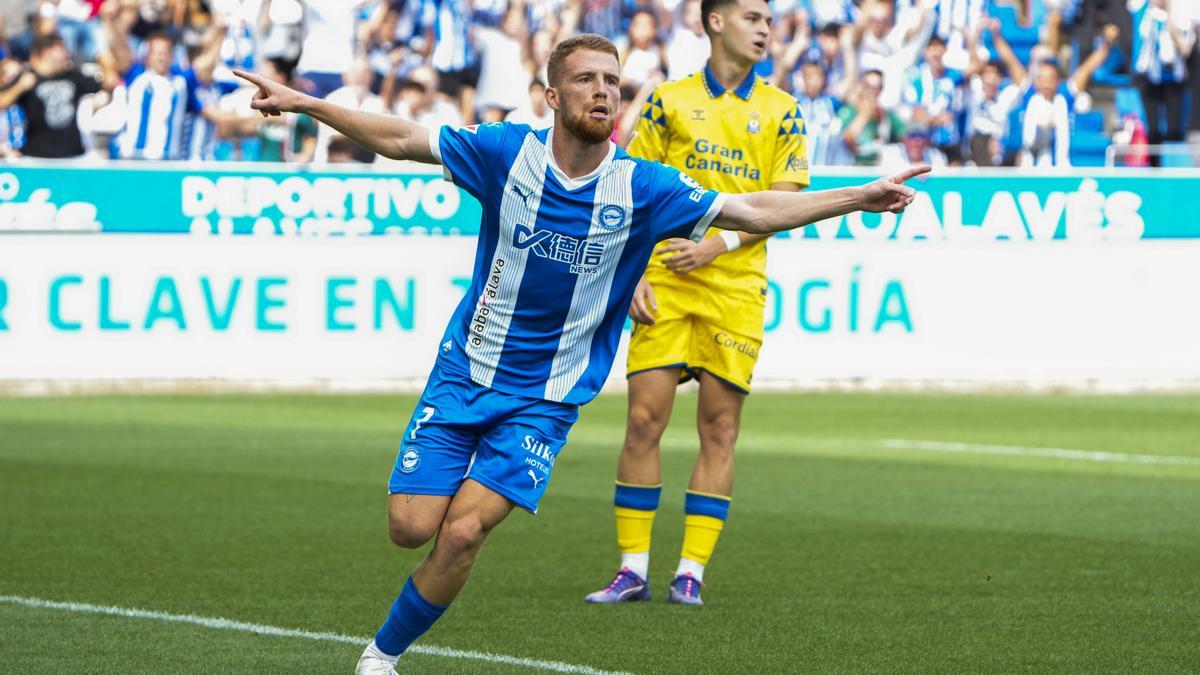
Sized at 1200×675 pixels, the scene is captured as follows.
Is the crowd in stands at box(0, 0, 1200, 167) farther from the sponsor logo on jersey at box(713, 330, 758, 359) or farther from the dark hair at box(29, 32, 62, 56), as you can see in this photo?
the sponsor logo on jersey at box(713, 330, 758, 359)

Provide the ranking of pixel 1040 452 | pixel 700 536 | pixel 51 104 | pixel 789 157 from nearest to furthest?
pixel 700 536 → pixel 789 157 → pixel 1040 452 → pixel 51 104

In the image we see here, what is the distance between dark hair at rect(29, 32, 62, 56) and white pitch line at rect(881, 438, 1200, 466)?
947 centimetres

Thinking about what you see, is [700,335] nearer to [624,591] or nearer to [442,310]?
[624,591]

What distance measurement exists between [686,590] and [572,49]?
2661 mm

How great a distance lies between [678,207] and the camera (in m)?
6.40

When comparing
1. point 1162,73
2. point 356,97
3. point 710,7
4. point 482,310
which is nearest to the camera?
point 482,310

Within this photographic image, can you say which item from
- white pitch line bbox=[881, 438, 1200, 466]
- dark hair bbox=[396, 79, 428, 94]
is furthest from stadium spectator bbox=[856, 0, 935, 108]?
white pitch line bbox=[881, 438, 1200, 466]

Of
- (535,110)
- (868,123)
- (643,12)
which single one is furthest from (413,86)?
(868,123)

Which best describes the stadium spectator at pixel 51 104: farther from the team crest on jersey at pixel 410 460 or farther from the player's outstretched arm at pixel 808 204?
the player's outstretched arm at pixel 808 204

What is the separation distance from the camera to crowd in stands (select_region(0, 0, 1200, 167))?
63.8 ft

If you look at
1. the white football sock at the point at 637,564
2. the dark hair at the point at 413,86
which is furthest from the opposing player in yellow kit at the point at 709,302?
the dark hair at the point at 413,86

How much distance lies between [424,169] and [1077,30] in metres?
11.8

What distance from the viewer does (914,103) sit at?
76.7 feet

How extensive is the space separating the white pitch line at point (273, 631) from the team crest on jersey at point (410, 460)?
2.80 feet
